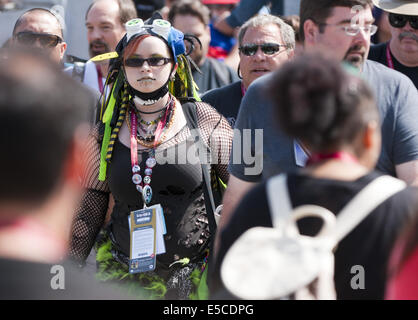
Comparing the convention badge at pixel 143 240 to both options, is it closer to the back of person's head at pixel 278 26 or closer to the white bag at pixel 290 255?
the back of person's head at pixel 278 26

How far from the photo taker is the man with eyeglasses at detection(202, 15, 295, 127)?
5.42 meters

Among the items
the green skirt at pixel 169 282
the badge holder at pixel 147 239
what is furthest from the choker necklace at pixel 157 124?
the green skirt at pixel 169 282

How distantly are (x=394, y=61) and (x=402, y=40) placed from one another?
0.15 m

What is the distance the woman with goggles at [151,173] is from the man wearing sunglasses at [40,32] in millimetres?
1133

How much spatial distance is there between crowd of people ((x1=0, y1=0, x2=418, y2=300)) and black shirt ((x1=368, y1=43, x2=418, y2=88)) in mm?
18

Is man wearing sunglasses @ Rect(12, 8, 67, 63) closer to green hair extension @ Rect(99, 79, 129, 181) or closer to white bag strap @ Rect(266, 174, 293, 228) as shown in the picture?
green hair extension @ Rect(99, 79, 129, 181)

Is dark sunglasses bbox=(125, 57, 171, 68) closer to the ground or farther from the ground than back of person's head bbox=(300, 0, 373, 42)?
closer to the ground

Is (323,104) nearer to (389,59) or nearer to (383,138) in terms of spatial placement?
(383,138)

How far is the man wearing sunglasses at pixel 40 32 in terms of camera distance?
5.83m

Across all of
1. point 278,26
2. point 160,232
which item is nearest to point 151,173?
point 160,232
